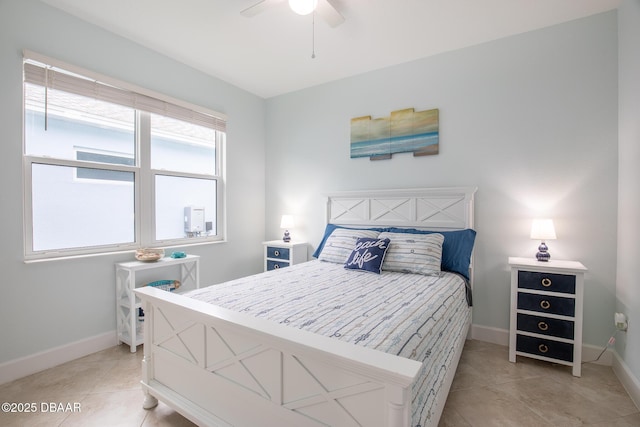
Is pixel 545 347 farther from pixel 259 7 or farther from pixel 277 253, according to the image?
pixel 259 7

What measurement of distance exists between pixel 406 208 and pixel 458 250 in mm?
697

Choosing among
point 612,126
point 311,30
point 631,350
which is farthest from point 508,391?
point 311,30

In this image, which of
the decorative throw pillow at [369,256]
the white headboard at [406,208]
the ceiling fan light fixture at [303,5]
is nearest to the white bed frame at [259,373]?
the decorative throw pillow at [369,256]

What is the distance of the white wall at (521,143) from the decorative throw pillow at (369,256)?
35.5 inches

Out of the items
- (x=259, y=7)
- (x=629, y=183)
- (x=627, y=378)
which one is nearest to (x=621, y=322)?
(x=627, y=378)

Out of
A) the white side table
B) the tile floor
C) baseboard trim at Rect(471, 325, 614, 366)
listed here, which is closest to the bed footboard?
the tile floor

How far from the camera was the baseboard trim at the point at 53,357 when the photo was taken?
2.06 m

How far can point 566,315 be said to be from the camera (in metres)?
2.14

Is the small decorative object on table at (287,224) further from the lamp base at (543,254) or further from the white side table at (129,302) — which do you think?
the lamp base at (543,254)

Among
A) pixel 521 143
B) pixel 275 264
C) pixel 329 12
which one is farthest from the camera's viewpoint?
pixel 275 264

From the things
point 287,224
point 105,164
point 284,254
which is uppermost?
point 105,164

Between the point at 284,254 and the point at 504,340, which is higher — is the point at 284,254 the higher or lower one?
the higher one

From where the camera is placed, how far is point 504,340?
268 centimetres

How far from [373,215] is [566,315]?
1828 millimetres
